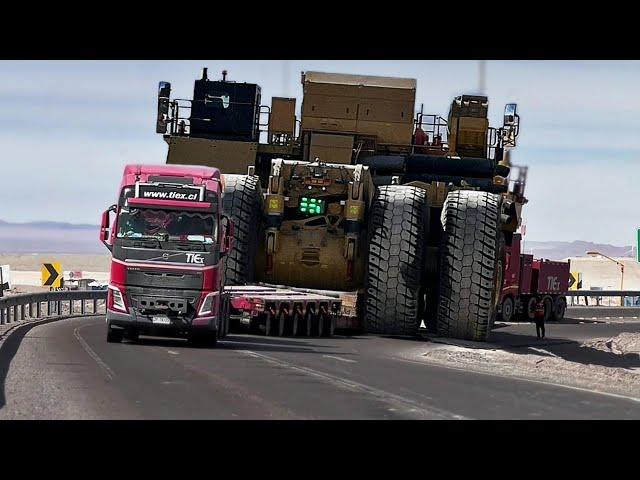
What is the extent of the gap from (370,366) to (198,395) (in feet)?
23.4

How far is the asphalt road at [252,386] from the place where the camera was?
15422 millimetres

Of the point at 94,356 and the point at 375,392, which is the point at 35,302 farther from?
the point at 375,392

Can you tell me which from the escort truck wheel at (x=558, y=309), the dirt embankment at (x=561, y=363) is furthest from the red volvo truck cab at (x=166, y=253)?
the escort truck wheel at (x=558, y=309)

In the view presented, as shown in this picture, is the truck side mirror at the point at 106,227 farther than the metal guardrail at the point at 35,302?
No

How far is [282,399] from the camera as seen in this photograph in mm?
16766

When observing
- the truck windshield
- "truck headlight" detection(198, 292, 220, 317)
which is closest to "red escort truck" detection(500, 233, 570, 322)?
the truck windshield

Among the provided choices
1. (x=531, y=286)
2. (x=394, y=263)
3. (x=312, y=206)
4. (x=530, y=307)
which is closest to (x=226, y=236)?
(x=394, y=263)

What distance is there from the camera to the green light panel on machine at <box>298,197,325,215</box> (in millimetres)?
35000

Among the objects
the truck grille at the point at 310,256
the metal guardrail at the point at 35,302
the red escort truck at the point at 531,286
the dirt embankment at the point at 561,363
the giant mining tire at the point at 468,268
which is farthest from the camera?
the red escort truck at the point at 531,286

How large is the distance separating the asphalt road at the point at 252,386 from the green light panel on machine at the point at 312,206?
707cm

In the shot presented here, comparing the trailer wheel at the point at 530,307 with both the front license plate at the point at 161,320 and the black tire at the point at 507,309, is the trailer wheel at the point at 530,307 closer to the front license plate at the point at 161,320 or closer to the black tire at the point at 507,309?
the black tire at the point at 507,309

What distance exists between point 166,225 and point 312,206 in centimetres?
884

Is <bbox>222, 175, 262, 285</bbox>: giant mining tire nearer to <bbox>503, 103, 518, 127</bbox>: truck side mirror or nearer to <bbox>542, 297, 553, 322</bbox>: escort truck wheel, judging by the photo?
<bbox>503, 103, 518, 127</bbox>: truck side mirror

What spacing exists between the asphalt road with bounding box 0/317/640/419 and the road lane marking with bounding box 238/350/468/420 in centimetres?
1
